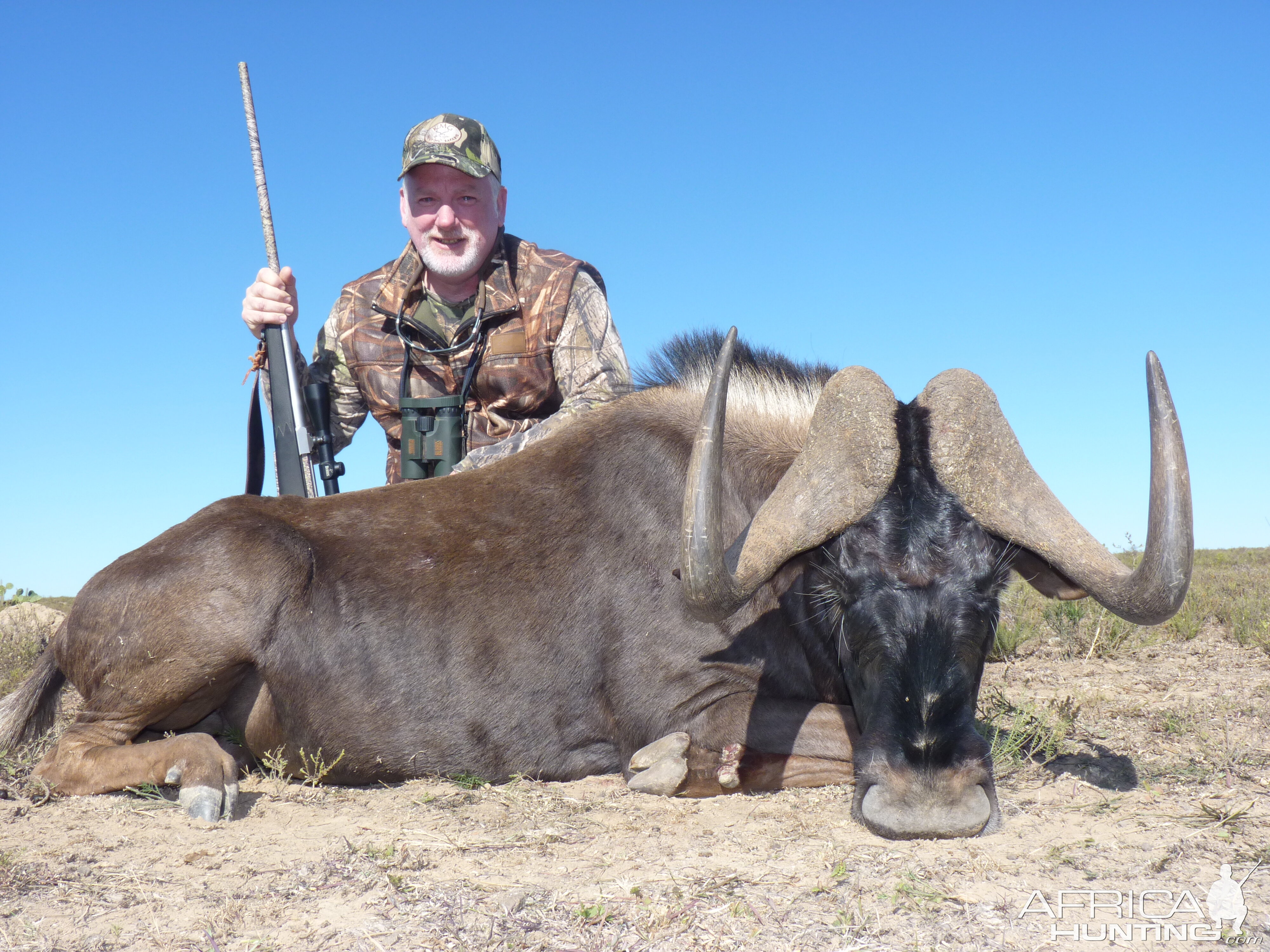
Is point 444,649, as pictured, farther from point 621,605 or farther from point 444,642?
point 621,605

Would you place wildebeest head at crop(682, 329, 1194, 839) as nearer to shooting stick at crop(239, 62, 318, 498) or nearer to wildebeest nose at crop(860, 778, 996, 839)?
wildebeest nose at crop(860, 778, 996, 839)

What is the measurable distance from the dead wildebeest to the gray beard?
2515mm

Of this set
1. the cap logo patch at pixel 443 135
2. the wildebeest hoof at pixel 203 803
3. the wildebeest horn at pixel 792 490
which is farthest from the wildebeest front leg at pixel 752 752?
the cap logo patch at pixel 443 135

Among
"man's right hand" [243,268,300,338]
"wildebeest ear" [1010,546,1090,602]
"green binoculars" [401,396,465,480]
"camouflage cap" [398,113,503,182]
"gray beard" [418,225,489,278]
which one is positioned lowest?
"wildebeest ear" [1010,546,1090,602]

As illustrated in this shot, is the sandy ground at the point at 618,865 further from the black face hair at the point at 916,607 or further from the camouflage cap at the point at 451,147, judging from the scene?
the camouflage cap at the point at 451,147

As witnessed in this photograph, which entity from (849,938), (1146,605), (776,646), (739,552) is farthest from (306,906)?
(1146,605)

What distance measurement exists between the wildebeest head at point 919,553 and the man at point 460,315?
3.14m

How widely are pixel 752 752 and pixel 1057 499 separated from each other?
1593 millimetres

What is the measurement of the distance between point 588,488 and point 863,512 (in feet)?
5.13

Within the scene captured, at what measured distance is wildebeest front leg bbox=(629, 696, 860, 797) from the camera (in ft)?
13.4

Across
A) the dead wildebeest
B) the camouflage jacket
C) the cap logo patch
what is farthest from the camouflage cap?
the dead wildebeest

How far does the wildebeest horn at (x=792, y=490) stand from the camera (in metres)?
3.48

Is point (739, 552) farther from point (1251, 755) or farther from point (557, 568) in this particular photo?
point (1251, 755)

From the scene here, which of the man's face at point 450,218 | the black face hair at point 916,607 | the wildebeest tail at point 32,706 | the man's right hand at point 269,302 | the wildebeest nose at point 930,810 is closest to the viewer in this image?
the wildebeest nose at point 930,810
